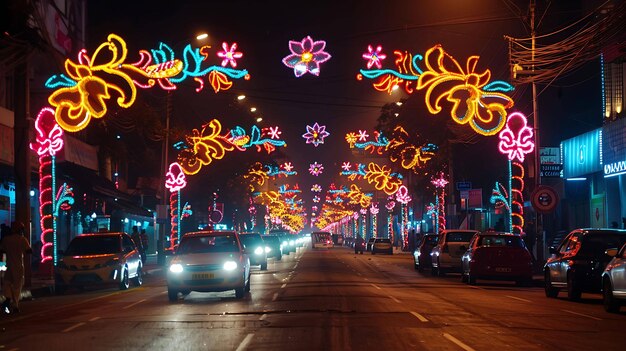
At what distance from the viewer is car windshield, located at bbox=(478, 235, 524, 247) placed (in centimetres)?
2914

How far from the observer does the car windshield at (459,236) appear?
35.3m

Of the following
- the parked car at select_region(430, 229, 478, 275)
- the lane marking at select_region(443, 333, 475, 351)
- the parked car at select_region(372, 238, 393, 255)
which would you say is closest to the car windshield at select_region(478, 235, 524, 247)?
the parked car at select_region(430, 229, 478, 275)

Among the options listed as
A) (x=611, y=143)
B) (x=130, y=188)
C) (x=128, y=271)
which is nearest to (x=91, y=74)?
(x=128, y=271)

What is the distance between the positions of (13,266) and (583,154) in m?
26.7

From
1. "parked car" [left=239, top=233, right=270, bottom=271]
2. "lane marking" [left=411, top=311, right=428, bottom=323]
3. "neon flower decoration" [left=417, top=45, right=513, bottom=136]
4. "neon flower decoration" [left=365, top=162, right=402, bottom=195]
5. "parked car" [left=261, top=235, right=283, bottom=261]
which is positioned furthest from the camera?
"neon flower decoration" [left=365, top=162, right=402, bottom=195]

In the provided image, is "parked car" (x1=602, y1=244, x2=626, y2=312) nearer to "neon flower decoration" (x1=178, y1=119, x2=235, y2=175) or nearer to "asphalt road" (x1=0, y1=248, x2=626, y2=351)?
"asphalt road" (x1=0, y1=248, x2=626, y2=351)

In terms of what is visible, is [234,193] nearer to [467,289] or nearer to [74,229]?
[74,229]

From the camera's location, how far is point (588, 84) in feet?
143

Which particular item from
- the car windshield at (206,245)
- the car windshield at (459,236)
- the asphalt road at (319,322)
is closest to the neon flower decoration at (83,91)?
the asphalt road at (319,322)

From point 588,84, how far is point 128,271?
1025 inches

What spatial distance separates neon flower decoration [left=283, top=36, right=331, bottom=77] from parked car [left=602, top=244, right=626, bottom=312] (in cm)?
1069

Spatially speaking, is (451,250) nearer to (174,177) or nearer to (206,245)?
(206,245)

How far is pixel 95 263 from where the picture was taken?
1080 inches

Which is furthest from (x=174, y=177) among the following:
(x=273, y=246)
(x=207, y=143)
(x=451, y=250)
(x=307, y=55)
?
(x=307, y=55)
